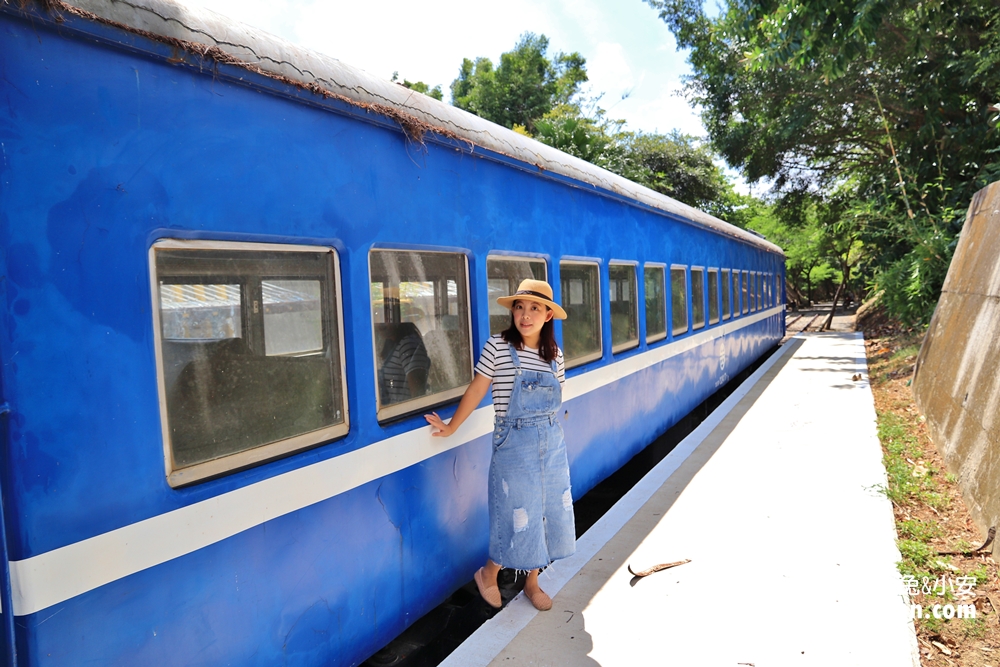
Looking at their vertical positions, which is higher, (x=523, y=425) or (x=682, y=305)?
(x=682, y=305)

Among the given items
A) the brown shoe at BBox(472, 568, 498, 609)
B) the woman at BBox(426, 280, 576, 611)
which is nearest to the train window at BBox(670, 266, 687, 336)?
the woman at BBox(426, 280, 576, 611)

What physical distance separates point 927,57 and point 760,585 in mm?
13260

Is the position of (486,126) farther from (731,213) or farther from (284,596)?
(731,213)

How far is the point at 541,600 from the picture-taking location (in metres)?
3.55

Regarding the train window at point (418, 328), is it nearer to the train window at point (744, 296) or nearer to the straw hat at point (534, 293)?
the straw hat at point (534, 293)

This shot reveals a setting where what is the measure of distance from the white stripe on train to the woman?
0.96 feet

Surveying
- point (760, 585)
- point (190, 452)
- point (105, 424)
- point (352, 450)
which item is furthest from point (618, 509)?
point (105, 424)

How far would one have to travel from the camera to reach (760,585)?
12.3 ft

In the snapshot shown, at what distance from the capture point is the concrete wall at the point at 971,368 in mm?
4867

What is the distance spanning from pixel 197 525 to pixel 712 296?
27.9 ft

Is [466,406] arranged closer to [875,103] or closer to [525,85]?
[875,103]

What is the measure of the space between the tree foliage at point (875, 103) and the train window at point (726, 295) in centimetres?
313

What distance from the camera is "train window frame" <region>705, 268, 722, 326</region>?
920 centimetres

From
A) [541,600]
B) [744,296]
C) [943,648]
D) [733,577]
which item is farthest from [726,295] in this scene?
[541,600]
